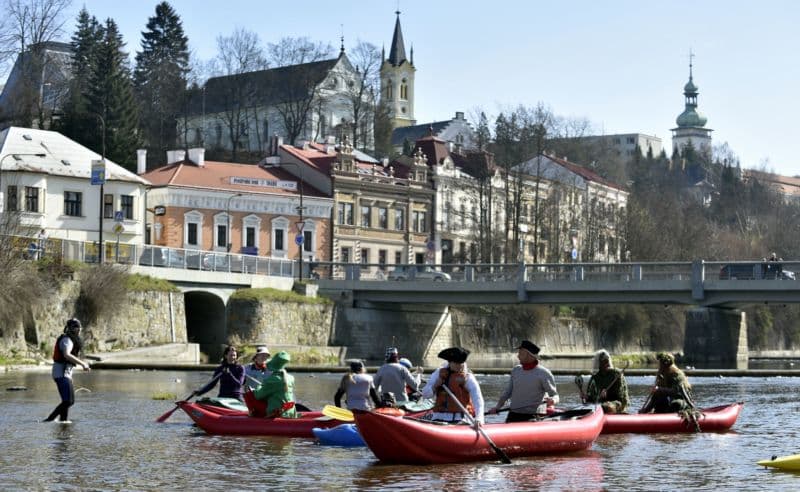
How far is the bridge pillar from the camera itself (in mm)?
65812

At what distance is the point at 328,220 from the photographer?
3612 inches

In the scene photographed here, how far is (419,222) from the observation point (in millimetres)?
99062

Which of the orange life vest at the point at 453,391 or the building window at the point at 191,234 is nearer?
the orange life vest at the point at 453,391

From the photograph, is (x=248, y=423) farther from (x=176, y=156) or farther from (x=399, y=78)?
(x=399, y=78)

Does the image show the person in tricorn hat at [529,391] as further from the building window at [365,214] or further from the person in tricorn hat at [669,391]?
the building window at [365,214]

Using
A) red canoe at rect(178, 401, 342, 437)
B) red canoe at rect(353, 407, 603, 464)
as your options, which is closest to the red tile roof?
red canoe at rect(178, 401, 342, 437)

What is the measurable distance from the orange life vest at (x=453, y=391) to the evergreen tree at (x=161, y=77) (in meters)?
93.3

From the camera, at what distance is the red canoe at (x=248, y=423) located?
23.7 meters

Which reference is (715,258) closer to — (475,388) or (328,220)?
(328,220)

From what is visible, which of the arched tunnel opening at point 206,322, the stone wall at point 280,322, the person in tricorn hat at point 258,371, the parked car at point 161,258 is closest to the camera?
the person in tricorn hat at point 258,371

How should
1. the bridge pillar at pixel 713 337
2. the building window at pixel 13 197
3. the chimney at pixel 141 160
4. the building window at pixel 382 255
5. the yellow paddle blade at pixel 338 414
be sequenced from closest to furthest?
the yellow paddle blade at pixel 338 414 → the bridge pillar at pixel 713 337 → the building window at pixel 13 197 → the chimney at pixel 141 160 → the building window at pixel 382 255

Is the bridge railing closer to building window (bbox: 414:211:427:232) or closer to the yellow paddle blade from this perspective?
building window (bbox: 414:211:427:232)

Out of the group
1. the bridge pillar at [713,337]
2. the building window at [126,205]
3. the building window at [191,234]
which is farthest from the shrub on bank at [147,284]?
the building window at [191,234]

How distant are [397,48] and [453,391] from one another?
152361 mm
